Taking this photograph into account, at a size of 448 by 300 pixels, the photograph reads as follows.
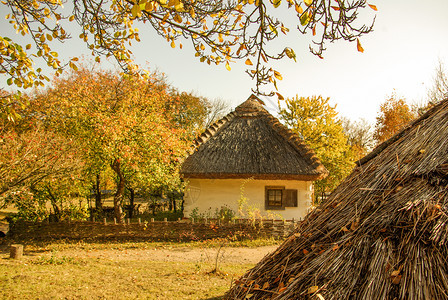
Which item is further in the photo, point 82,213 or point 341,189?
point 82,213

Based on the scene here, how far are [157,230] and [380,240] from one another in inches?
412

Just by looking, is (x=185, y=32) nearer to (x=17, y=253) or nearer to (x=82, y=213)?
(x=17, y=253)

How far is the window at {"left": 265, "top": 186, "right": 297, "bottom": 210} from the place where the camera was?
13.7 metres

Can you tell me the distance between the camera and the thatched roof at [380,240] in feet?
6.43

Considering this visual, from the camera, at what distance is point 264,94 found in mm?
3947

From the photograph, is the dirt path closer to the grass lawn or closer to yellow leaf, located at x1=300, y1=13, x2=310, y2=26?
the grass lawn

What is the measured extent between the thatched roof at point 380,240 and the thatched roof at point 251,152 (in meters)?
9.97

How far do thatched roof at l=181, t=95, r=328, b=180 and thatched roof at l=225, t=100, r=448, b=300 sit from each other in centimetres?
997

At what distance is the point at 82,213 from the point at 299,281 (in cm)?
1292

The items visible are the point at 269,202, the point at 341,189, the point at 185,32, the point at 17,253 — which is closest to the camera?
the point at 341,189

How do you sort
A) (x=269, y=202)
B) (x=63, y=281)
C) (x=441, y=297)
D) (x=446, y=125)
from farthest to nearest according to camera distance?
1. (x=269, y=202)
2. (x=63, y=281)
3. (x=446, y=125)
4. (x=441, y=297)

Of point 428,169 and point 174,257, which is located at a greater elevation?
point 428,169

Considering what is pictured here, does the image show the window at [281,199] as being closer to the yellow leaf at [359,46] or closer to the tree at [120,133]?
the tree at [120,133]

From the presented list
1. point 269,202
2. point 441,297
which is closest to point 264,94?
point 441,297
